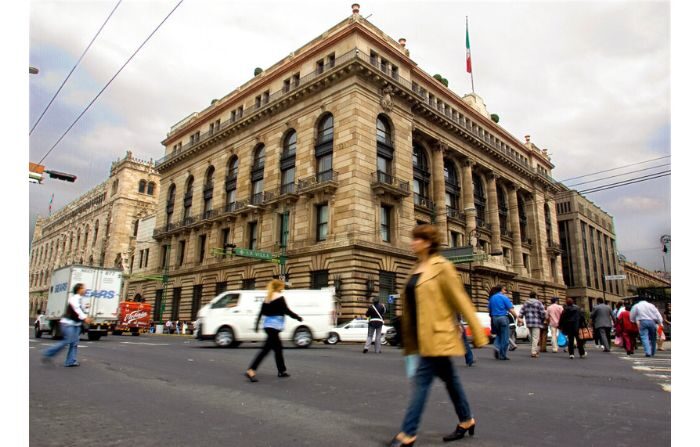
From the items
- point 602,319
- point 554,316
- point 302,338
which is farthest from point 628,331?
point 302,338

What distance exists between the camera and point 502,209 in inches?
1729

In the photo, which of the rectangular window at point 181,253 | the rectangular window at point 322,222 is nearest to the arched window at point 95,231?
the rectangular window at point 181,253

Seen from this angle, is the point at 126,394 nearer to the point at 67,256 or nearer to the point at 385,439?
the point at 385,439

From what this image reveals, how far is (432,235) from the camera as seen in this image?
386 centimetres

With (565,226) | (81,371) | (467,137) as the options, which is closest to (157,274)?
(467,137)

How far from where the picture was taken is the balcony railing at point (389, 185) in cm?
2802

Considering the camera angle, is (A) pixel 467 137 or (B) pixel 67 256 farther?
(B) pixel 67 256

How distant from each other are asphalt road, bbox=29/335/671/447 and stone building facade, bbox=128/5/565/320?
1856cm

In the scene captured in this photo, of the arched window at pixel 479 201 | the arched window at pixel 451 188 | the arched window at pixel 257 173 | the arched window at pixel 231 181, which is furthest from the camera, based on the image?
the arched window at pixel 479 201

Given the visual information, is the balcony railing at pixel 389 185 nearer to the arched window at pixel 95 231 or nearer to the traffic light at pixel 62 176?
the traffic light at pixel 62 176

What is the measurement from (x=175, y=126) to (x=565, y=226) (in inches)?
2129

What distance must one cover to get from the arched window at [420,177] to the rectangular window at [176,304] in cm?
2421

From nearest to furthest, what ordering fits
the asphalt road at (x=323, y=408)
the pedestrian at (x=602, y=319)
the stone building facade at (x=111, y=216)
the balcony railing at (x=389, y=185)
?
the asphalt road at (x=323, y=408) → the pedestrian at (x=602, y=319) → the balcony railing at (x=389, y=185) → the stone building facade at (x=111, y=216)
